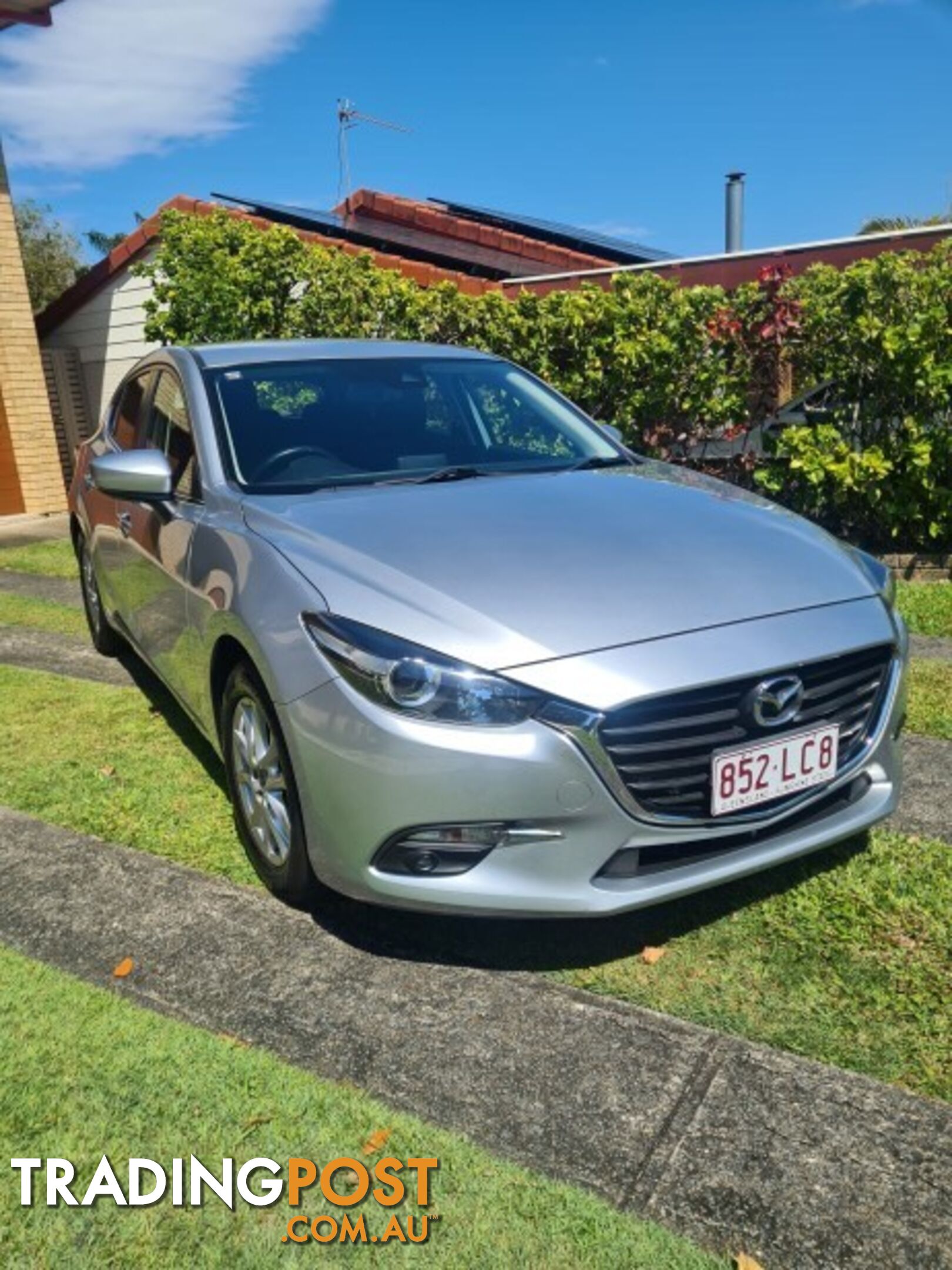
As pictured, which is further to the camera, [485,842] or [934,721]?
[934,721]

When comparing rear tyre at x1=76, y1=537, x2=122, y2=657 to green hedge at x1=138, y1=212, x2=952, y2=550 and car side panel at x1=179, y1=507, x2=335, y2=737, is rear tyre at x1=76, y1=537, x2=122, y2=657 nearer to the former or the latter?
car side panel at x1=179, y1=507, x2=335, y2=737

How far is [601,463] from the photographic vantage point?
3820 mm

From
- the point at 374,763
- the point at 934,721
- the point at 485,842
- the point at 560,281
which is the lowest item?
the point at 934,721

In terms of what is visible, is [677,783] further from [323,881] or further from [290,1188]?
[290,1188]

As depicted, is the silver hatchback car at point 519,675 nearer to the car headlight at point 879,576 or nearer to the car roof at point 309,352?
the car headlight at point 879,576

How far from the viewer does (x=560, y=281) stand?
9.31 meters

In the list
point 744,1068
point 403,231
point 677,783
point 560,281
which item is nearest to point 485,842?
point 677,783

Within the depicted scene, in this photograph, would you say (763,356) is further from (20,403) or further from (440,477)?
(20,403)

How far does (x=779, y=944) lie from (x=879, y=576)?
109 centimetres

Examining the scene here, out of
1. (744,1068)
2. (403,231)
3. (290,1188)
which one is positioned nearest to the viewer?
(290,1188)

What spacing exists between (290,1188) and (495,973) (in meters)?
0.81

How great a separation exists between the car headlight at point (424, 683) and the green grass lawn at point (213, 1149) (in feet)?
2.83

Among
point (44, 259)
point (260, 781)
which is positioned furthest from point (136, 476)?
point (44, 259)

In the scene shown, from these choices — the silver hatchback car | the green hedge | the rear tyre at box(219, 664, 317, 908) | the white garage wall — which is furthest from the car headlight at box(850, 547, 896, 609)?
the white garage wall
